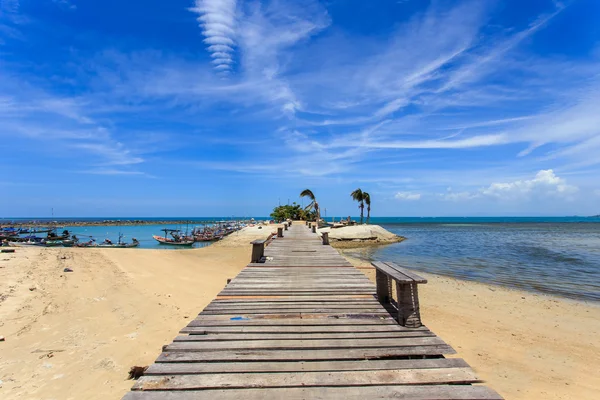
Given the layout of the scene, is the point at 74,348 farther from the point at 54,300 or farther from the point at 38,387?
the point at 54,300

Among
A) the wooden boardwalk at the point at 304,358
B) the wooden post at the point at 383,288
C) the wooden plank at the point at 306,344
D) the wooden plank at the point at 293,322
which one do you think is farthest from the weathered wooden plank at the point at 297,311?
the wooden plank at the point at 306,344

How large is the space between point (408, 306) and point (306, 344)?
5.37 ft

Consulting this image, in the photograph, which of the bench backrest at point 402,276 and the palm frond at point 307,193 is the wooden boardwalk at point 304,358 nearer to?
the bench backrest at point 402,276

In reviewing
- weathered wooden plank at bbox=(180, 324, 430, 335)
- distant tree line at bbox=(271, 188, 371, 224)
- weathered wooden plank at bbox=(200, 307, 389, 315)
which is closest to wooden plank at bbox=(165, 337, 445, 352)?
weathered wooden plank at bbox=(180, 324, 430, 335)

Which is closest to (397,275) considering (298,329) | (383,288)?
(383,288)

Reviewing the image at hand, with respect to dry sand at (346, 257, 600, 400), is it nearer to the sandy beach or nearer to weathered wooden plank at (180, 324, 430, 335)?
the sandy beach

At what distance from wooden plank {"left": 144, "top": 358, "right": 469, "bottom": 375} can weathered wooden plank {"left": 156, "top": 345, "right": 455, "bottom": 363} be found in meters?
0.08

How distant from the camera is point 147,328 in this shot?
7.84 m

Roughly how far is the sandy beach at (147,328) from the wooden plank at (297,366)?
2.62m

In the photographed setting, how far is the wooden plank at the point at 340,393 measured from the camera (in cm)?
271

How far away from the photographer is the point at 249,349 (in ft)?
11.9

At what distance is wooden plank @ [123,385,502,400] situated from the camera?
8.89 ft

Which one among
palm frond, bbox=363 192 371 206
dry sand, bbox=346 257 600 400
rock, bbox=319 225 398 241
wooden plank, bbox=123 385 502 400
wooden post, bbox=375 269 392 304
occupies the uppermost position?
palm frond, bbox=363 192 371 206

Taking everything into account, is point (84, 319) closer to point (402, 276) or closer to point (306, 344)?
point (306, 344)
